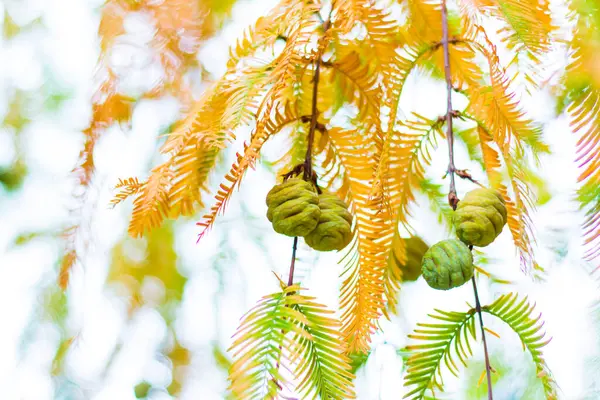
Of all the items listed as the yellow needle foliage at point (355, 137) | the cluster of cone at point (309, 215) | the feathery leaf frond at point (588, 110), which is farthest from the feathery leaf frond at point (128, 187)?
the feathery leaf frond at point (588, 110)

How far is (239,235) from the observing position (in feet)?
4.79

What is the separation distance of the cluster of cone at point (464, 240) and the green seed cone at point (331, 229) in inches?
2.6

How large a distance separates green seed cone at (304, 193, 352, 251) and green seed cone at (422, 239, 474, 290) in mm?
70

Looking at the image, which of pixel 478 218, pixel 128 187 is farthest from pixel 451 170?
pixel 128 187

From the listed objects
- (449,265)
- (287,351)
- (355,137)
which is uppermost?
(355,137)

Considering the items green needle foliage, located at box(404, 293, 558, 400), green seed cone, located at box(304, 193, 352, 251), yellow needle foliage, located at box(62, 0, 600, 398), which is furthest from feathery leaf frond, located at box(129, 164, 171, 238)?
green needle foliage, located at box(404, 293, 558, 400)

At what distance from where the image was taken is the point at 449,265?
0.42 metres

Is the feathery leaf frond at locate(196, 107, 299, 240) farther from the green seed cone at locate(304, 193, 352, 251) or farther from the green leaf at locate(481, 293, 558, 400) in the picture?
the green leaf at locate(481, 293, 558, 400)

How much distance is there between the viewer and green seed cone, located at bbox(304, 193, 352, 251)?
1.50ft

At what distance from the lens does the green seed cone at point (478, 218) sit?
0.44m

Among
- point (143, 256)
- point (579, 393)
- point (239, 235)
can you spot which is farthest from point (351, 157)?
point (579, 393)

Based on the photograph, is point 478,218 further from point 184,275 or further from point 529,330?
point 184,275

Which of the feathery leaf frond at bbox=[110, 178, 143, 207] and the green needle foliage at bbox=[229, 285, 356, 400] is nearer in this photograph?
the green needle foliage at bbox=[229, 285, 356, 400]

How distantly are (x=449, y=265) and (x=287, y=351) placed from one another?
13cm
